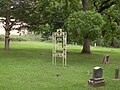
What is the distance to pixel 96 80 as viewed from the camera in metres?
12.6

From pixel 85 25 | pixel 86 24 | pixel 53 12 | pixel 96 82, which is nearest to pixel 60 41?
pixel 85 25

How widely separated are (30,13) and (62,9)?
3.62 metres

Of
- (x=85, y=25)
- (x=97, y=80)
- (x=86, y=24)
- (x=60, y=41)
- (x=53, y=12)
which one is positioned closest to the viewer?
(x=97, y=80)

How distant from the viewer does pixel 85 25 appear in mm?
22031

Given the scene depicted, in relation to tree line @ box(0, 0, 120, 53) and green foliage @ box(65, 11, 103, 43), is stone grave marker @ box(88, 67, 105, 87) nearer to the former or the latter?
green foliage @ box(65, 11, 103, 43)

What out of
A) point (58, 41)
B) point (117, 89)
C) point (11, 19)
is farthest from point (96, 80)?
point (11, 19)

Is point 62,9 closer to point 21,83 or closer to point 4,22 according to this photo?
point 4,22

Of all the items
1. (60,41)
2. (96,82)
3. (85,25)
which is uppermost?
(85,25)

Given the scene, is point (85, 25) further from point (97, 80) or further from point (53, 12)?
point (53, 12)

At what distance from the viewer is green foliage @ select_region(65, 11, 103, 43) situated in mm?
22031

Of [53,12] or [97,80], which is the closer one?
[97,80]

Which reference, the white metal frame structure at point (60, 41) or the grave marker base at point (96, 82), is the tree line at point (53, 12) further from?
the grave marker base at point (96, 82)

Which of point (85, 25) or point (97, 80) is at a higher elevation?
point (85, 25)

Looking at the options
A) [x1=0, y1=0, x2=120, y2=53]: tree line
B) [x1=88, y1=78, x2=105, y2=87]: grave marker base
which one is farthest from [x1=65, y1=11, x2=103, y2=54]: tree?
[x1=88, y1=78, x2=105, y2=87]: grave marker base
